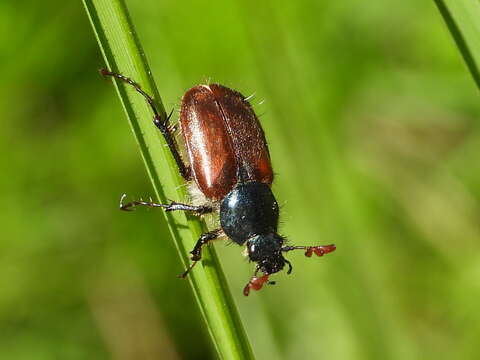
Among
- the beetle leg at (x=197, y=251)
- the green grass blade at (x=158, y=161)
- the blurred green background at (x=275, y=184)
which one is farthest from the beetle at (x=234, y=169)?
the green grass blade at (x=158, y=161)

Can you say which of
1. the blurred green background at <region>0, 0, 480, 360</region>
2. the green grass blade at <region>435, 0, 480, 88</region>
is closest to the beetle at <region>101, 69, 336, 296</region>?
the blurred green background at <region>0, 0, 480, 360</region>

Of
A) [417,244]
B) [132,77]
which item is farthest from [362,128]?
[132,77]

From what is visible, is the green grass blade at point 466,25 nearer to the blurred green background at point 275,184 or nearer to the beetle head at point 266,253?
the beetle head at point 266,253

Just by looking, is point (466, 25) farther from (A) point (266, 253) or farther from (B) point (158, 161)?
(A) point (266, 253)

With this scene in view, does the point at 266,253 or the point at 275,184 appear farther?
the point at 275,184

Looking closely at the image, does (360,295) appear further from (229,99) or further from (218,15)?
(218,15)

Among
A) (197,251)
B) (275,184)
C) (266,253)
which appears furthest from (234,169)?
(197,251)
